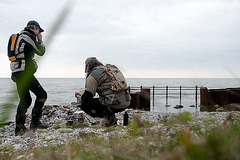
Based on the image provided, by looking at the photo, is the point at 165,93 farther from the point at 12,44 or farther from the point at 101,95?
the point at 12,44

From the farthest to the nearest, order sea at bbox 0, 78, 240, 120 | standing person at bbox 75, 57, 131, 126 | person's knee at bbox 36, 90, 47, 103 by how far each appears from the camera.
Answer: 1. standing person at bbox 75, 57, 131, 126
2. person's knee at bbox 36, 90, 47, 103
3. sea at bbox 0, 78, 240, 120

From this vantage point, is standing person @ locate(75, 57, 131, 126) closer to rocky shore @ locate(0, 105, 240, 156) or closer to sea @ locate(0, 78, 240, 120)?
rocky shore @ locate(0, 105, 240, 156)

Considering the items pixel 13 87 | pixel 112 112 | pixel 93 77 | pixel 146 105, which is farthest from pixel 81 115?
pixel 146 105

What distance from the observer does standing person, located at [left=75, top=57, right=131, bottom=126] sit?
15.0 feet

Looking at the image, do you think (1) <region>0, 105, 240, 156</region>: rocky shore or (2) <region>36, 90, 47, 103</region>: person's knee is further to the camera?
(2) <region>36, 90, 47, 103</region>: person's knee

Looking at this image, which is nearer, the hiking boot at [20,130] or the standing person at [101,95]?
the hiking boot at [20,130]

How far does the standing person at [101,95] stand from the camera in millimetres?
4586

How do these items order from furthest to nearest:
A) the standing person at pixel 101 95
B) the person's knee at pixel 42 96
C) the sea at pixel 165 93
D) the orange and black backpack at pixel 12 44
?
the standing person at pixel 101 95, the person's knee at pixel 42 96, the orange and black backpack at pixel 12 44, the sea at pixel 165 93

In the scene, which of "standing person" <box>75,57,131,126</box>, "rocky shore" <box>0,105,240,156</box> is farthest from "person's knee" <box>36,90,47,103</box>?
"standing person" <box>75,57,131,126</box>

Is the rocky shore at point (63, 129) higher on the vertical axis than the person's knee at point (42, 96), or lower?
lower

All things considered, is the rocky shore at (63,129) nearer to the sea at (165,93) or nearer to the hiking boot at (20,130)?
the hiking boot at (20,130)

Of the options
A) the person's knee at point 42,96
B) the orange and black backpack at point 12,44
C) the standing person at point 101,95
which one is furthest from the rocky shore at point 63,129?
the orange and black backpack at point 12,44

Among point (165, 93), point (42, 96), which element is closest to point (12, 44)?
point (42, 96)

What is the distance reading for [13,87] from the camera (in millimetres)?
464
